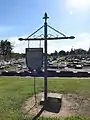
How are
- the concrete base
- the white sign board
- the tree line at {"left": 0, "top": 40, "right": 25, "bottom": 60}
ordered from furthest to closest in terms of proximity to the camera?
1. the tree line at {"left": 0, "top": 40, "right": 25, "bottom": 60}
2. the white sign board
3. the concrete base

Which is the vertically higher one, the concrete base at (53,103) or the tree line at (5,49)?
the tree line at (5,49)

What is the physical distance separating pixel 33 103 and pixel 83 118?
371 cm

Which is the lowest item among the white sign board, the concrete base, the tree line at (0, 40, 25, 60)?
the concrete base

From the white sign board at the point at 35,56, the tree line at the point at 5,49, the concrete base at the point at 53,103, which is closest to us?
the concrete base at the point at 53,103

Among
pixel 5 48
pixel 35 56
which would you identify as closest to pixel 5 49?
pixel 5 48

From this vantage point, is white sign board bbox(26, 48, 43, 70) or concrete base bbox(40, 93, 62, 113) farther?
white sign board bbox(26, 48, 43, 70)

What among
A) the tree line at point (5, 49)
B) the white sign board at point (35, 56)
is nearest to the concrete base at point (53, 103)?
the white sign board at point (35, 56)

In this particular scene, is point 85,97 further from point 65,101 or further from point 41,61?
point 41,61

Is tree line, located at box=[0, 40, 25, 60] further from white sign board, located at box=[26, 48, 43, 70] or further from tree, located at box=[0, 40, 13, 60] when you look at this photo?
white sign board, located at box=[26, 48, 43, 70]

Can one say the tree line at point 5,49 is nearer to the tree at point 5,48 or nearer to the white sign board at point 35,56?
the tree at point 5,48

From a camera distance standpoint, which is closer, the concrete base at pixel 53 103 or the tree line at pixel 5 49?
the concrete base at pixel 53 103

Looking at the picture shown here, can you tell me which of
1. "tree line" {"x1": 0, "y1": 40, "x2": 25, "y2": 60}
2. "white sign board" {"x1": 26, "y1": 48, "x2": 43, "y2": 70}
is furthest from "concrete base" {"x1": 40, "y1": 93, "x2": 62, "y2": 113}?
"tree line" {"x1": 0, "y1": 40, "x2": 25, "y2": 60}

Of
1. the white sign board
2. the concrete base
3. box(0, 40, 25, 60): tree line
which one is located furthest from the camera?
box(0, 40, 25, 60): tree line

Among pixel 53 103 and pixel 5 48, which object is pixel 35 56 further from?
pixel 5 48
